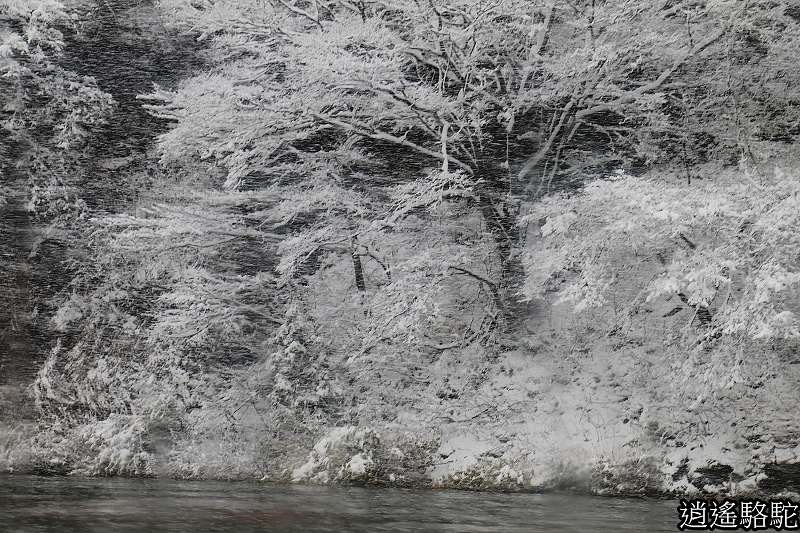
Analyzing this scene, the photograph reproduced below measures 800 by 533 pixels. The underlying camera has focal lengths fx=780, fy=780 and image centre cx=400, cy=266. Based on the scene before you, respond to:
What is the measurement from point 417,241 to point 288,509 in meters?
1.95

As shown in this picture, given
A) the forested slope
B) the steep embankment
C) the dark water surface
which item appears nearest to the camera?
the dark water surface

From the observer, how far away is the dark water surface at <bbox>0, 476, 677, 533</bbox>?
3371 mm

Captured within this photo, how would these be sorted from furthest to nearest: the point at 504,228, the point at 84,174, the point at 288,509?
the point at 84,174
the point at 504,228
the point at 288,509

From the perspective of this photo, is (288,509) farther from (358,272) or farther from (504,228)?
(504,228)

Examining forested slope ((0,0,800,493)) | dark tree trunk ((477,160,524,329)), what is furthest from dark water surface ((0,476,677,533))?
dark tree trunk ((477,160,524,329))

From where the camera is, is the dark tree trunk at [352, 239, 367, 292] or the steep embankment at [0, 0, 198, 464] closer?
the dark tree trunk at [352, 239, 367, 292]

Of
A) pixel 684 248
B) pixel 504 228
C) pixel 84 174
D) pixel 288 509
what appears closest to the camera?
pixel 288 509

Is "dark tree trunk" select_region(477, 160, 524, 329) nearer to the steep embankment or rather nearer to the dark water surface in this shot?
the dark water surface

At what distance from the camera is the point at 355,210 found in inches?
206

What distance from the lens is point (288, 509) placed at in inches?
153

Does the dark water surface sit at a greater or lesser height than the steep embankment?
lesser

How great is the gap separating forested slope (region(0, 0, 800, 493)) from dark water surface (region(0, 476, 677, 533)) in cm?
29

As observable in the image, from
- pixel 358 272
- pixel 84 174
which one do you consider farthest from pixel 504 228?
pixel 84 174

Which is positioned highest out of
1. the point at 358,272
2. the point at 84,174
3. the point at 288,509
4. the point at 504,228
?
the point at 84,174
